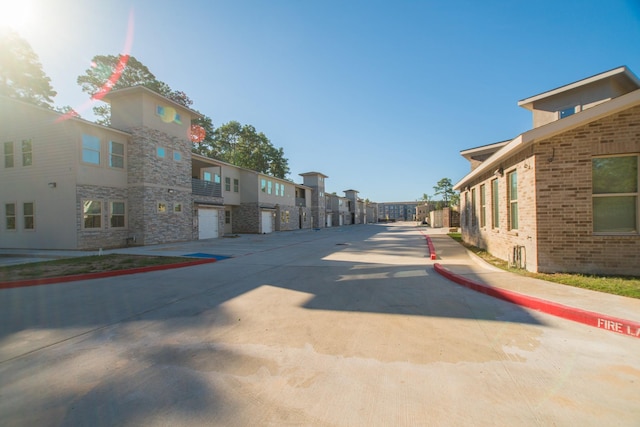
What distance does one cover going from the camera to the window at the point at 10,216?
1633 cm

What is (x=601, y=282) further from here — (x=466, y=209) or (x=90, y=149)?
(x=90, y=149)

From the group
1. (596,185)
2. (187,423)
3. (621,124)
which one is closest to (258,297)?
(187,423)

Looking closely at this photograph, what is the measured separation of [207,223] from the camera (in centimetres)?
2309

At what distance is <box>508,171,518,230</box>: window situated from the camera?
9.34 meters

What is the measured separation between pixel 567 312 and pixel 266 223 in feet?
93.1

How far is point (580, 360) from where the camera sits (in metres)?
3.49

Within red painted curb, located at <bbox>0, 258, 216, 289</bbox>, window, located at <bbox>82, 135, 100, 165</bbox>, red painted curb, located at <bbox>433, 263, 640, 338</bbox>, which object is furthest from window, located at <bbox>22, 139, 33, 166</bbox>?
red painted curb, located at <bbox>433, 263, 640, 338</bbox>

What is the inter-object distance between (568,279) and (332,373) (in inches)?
255

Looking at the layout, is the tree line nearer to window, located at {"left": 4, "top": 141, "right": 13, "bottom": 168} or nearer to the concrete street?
window, located at {"left": 4, "top": 141, "right": 13, "bottom": 168}

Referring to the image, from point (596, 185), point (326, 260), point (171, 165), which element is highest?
point (171, 165)

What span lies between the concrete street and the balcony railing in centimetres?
1596

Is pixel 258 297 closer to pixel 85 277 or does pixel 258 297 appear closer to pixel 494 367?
pixel 494 367

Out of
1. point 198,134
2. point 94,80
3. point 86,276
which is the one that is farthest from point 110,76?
point 86,276

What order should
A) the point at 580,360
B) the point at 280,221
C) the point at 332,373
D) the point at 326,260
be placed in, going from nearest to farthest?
the point at 332,373 → the point at 580,360 → the point at 326,260 → the point at 280,221
